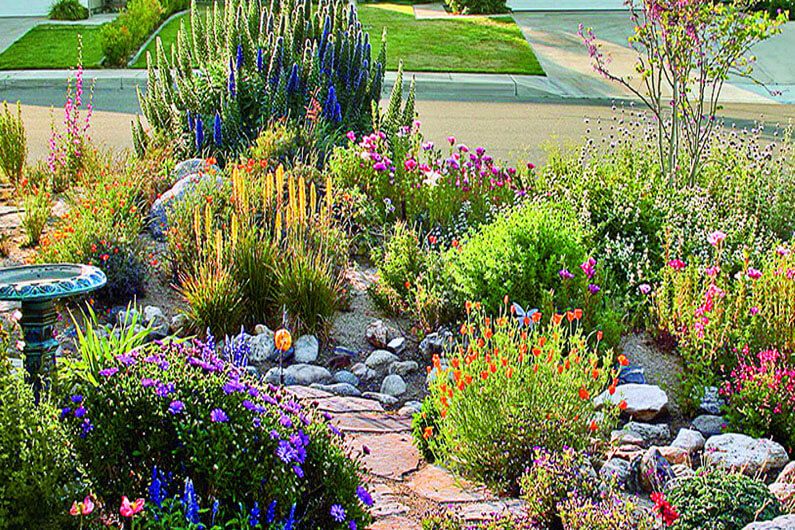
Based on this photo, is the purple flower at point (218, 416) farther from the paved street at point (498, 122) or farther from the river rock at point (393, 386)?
the paved street at point (498, 122)

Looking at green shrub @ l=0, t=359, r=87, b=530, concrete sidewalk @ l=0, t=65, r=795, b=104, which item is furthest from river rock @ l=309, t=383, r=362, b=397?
concrete sidewalk @ l=0, t=65, r=795, b=104

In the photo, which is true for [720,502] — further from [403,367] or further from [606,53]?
[606,53]

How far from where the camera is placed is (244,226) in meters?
5.91

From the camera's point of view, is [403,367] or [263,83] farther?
[263,83]

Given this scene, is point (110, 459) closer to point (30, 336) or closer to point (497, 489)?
point (30, 336)

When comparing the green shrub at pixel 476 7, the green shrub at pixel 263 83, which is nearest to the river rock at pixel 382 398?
the green shrub at pixel 263 83

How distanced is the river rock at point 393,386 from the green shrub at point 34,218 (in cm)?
333

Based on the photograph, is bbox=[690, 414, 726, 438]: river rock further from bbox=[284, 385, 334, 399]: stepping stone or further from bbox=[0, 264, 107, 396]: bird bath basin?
bbox=[0, 264, 107, 396]: bird bath basin

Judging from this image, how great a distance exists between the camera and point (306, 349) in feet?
18.1

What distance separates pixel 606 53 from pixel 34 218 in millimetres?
13771

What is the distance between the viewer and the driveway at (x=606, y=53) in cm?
1580

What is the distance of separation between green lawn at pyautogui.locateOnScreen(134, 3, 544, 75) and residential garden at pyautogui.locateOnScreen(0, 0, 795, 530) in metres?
7.38

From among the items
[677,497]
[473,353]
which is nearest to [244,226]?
[473,353]

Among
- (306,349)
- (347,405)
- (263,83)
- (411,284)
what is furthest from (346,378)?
(263,83)
